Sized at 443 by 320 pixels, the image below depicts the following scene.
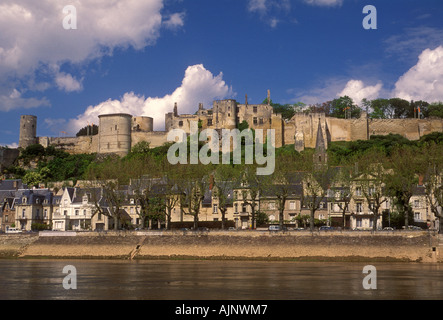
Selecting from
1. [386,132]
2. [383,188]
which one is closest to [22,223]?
[383,188]

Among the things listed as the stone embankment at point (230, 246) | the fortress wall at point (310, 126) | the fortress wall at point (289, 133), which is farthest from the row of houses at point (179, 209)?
the fortress wall at point (289, 133)

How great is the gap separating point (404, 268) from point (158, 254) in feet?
67.8

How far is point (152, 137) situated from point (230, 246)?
223 feet

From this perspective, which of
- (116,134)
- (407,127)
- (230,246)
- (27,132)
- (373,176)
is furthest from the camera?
(27,132)

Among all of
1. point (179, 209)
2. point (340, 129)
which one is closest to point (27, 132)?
point (340, 129)

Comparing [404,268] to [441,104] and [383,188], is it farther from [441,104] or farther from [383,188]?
[441,104]

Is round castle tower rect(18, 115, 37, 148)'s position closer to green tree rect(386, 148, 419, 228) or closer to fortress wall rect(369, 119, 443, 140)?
fortress wall rect(369, 119, 443, 140)

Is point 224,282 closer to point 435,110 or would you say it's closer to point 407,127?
point 407,127

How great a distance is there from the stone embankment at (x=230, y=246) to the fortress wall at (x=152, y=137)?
58720mm

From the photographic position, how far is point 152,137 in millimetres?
113375

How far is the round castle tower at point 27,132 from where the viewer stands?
122562 millimetres

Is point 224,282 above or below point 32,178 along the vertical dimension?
below

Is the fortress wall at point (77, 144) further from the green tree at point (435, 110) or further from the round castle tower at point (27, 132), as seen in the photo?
the green tree at point (435, 110)

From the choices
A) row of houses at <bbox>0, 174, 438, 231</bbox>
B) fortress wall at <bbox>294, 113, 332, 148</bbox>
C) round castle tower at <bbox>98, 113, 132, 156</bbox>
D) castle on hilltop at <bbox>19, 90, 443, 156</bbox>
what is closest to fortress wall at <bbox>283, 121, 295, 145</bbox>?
castle on hilltop at <bbox>19, 90, 443, 156</bbox>
